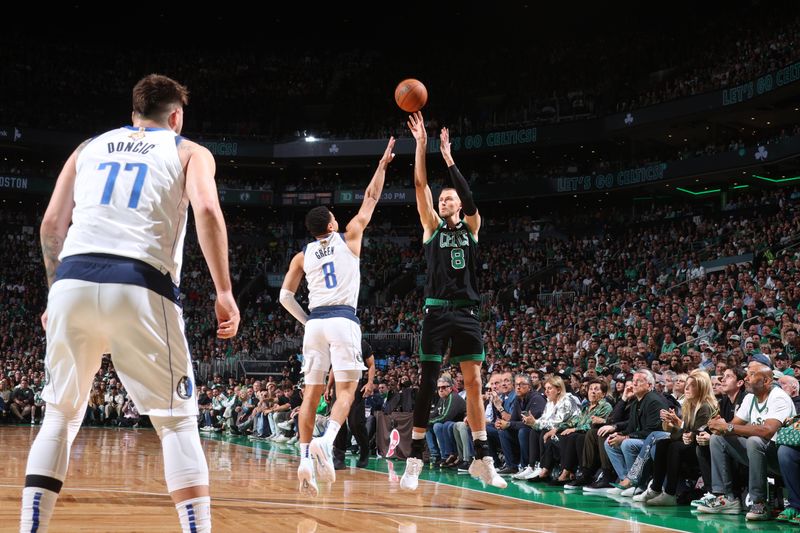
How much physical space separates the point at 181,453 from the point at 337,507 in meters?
3.45

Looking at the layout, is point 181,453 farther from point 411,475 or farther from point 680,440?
point 680,440

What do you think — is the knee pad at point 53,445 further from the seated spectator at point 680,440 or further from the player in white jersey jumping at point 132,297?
the seated spectator at point 680,440

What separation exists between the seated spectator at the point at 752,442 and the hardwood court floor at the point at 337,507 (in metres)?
0.28

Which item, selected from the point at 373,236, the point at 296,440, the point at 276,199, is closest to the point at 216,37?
the point at 276,199

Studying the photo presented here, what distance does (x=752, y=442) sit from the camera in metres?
7.15

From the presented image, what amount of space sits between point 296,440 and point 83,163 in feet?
49.1

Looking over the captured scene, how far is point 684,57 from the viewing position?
37344 millimetres

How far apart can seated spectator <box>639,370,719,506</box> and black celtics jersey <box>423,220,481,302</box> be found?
2.30 metres

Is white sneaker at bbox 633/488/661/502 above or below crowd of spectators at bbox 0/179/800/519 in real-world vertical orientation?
below

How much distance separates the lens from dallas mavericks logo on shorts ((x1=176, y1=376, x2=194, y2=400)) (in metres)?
3.29

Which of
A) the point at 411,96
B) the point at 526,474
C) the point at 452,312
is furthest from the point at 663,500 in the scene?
the point at 411,96

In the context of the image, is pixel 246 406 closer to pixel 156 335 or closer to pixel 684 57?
pixel 156 335

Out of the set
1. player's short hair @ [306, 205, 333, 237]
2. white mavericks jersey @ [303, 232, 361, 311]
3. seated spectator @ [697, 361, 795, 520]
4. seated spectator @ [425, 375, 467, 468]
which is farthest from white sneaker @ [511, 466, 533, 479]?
player's short hair @ [306, 205, 333, 237]

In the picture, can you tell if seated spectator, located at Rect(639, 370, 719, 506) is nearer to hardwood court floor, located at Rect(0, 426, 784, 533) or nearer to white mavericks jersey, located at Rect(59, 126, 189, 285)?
hardwood court floor, located at Rect(0, 426, 784, 533)
